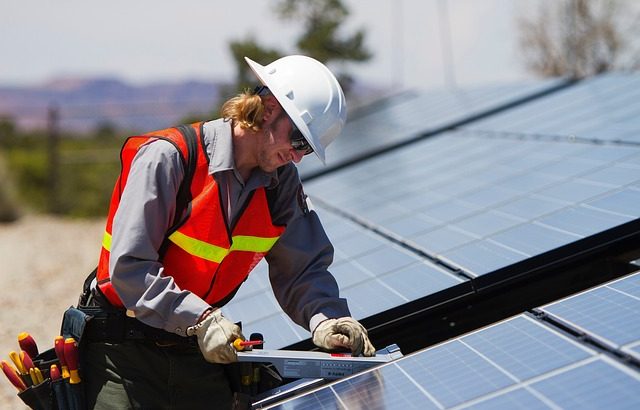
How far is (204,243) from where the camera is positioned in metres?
3.38

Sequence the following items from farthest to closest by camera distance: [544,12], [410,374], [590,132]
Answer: [544,12] < [590,132] < [410,374]

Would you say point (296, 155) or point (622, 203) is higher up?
point (296, 155)

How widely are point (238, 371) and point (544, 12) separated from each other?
28235mm

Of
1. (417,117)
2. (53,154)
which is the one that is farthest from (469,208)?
(53,154)

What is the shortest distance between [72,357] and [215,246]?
0.80 metres

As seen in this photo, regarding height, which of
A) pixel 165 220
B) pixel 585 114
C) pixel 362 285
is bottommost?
pixel 362 285

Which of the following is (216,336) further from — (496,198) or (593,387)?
(496,198)

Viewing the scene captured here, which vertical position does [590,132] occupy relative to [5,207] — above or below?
above

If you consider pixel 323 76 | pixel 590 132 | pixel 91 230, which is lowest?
pixel 91 230

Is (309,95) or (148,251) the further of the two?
(309,95)

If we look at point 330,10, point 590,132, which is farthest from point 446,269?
point 330,10

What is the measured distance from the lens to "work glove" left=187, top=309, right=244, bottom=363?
10.1ft

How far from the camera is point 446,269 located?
4297 millimetres

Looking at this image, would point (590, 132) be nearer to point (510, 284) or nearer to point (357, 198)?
point (357, 198)
